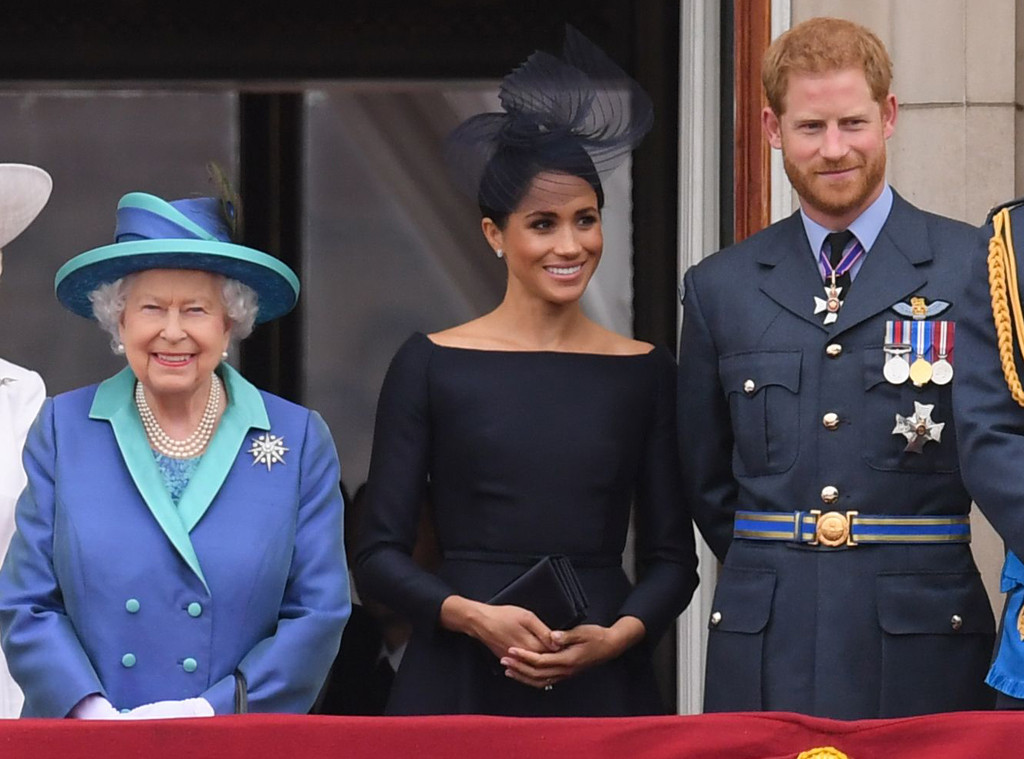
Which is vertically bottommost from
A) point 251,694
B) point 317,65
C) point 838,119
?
point 251,694

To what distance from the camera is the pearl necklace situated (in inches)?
136

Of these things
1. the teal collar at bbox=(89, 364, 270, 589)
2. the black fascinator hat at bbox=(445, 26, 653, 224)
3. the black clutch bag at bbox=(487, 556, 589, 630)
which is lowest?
the black clutch bag at bbox=(487, 556, 589, 630)

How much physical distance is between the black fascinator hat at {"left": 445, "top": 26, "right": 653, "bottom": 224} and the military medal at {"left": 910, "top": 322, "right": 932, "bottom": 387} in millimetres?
676

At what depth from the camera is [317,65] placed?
5.48 metres

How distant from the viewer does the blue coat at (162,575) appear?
10.9 feet

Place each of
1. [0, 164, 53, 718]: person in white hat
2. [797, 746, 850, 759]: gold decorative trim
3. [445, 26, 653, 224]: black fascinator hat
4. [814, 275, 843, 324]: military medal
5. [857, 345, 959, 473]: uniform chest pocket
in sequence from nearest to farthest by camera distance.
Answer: [797, 746, 850, 759]: gold decorative trim < [857, 345, 959, 473]: uniform chest pocket < [814, 275, 843, 324]: military medal < [0, 164, 53, 718]: person in white hat < [445, 26, 653, 224]: black fascinator hat

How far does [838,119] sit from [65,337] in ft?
8.91

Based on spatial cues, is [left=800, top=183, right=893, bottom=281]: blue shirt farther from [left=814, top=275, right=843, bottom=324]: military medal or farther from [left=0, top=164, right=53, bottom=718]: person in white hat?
[left=0, top=164, right=53, bottom=718]: person in white hat

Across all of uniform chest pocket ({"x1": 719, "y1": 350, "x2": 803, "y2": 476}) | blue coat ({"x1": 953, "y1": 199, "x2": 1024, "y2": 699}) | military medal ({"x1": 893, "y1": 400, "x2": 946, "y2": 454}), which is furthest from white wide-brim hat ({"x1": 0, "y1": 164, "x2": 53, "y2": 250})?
blue coat ({"x1": 953, "y1": 199, "x2": 1024, "y2": 699})

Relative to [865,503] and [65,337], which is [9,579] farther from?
→ [65,337]

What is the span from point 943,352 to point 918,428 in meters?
0.14

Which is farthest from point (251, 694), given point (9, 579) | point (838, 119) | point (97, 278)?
point (838, 119)

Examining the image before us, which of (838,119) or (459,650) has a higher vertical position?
(838,119)

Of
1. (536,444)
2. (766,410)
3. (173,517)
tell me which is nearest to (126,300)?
(173,517)
